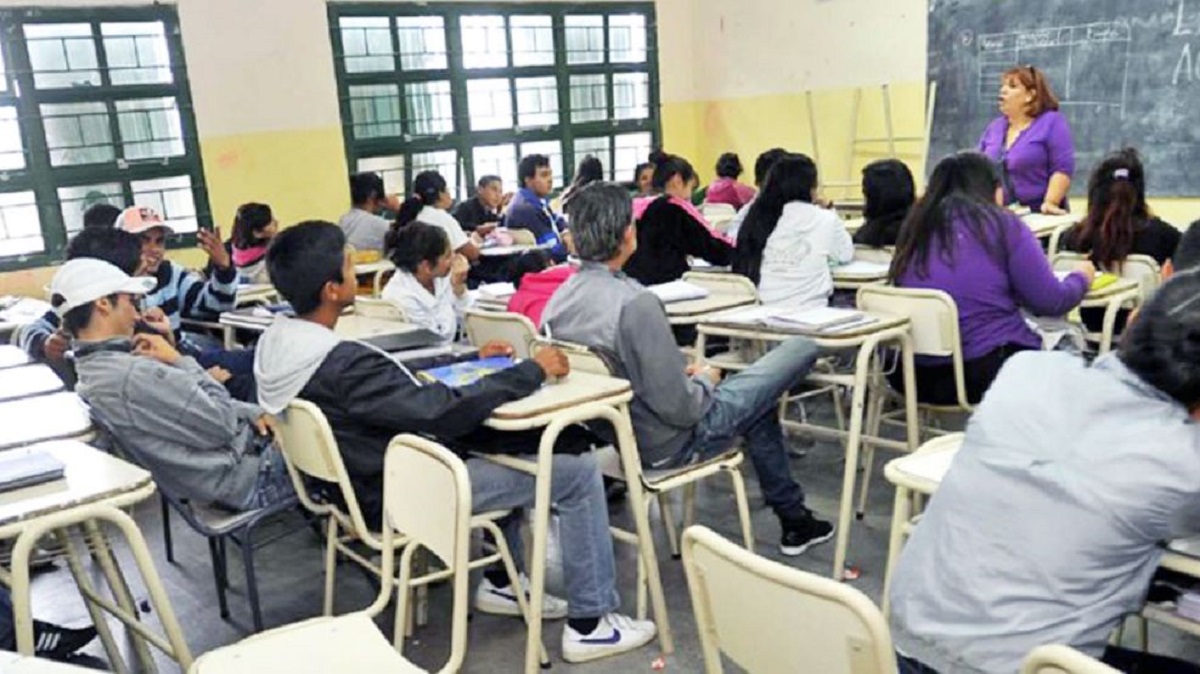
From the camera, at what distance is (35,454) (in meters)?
1.94

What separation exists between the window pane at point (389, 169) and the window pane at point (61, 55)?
1807mm

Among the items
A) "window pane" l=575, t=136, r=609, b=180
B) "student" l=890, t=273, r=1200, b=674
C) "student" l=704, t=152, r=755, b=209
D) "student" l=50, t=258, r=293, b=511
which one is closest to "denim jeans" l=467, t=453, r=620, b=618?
"student" l=50, t=258, r=293, b=511

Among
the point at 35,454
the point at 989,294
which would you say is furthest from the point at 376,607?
the point at 989,294

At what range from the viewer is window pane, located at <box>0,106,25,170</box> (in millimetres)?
5719

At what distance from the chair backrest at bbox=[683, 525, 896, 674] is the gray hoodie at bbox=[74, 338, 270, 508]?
58.8 inches

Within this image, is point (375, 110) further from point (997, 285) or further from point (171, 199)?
point (997, 285)

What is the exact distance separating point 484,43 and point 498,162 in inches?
35.5

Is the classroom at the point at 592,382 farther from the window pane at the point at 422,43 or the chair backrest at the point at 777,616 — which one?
the window pane at the point at 422,43

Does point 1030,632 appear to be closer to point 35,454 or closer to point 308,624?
point 308,624

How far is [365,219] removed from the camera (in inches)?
219

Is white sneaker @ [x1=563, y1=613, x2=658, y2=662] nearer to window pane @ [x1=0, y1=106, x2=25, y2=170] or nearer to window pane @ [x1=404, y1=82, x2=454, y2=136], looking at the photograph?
window pane @ [x1=0, y1=106, x2=25, y2=170]

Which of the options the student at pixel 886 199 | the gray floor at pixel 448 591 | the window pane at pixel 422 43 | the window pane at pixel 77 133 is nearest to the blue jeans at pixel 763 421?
the gray floor at pixel 448 591

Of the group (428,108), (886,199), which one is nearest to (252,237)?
(428,108)

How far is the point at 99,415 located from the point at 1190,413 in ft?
7.22
